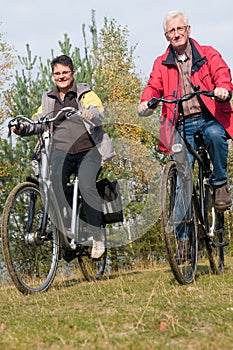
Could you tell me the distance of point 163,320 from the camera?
3.09 metres

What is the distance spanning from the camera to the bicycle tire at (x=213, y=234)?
211 inches

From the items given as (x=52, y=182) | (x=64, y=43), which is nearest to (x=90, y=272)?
(x=52, y=182)

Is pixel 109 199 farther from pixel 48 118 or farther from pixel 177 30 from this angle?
pixel 177 30

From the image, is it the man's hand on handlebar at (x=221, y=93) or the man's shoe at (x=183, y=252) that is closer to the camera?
the man's hand on handlebar at (x=221, y=93)

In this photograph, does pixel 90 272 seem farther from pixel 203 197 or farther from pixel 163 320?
pixel 163 320

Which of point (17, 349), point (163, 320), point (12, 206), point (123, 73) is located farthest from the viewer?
point (123, 73)

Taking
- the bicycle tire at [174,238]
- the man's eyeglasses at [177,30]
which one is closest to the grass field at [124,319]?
the bicycle tire at [174,238]

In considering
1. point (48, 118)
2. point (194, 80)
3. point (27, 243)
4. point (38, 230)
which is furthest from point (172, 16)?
point (27, 243)

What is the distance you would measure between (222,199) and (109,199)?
3.88 ft

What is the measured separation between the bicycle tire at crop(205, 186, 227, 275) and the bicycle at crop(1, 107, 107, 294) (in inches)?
45.8

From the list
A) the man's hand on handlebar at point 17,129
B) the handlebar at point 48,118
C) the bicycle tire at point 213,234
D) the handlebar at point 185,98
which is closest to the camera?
the handlebar at point 185,98

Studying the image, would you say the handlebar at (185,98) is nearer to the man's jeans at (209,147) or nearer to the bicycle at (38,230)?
the man's jeans at (209,147)

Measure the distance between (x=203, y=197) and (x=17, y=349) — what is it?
2942 millimetres

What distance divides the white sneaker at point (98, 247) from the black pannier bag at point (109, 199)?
0.92ft
